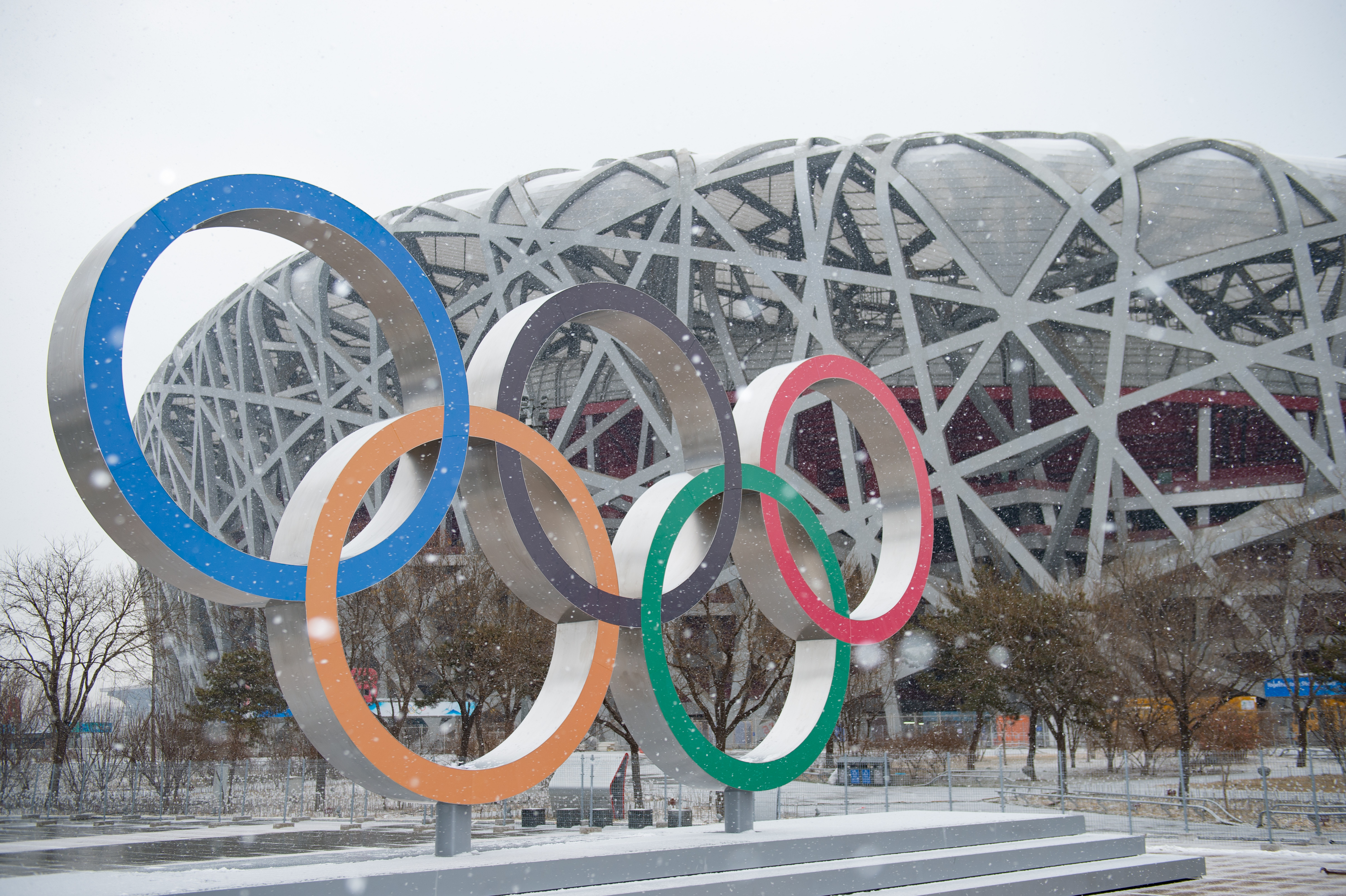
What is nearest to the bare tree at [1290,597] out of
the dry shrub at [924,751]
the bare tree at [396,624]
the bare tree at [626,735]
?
the dry shrub at [924,751]

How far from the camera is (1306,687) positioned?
37625 millimetres

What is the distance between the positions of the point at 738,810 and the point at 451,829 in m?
2.75

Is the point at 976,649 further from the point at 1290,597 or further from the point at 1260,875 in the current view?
the point at 1260,875

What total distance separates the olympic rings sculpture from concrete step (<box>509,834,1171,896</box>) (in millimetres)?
965

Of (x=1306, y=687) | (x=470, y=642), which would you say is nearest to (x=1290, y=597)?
(x=1306, y=687)

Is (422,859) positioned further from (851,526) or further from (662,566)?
(851,526)

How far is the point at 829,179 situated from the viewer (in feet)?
101

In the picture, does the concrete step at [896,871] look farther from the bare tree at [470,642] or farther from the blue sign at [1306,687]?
the blue sign at [1306,687]

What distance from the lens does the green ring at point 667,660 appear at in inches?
331

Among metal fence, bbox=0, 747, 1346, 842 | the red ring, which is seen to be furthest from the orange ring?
metal fence, bbox=0, 747, 1346, 842

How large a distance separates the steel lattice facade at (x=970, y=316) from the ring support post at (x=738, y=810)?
66.8 ft

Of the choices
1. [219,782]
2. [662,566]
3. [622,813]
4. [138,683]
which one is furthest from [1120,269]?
[138,683]

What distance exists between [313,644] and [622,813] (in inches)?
664

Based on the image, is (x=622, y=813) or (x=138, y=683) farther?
(x=138, y=683)
